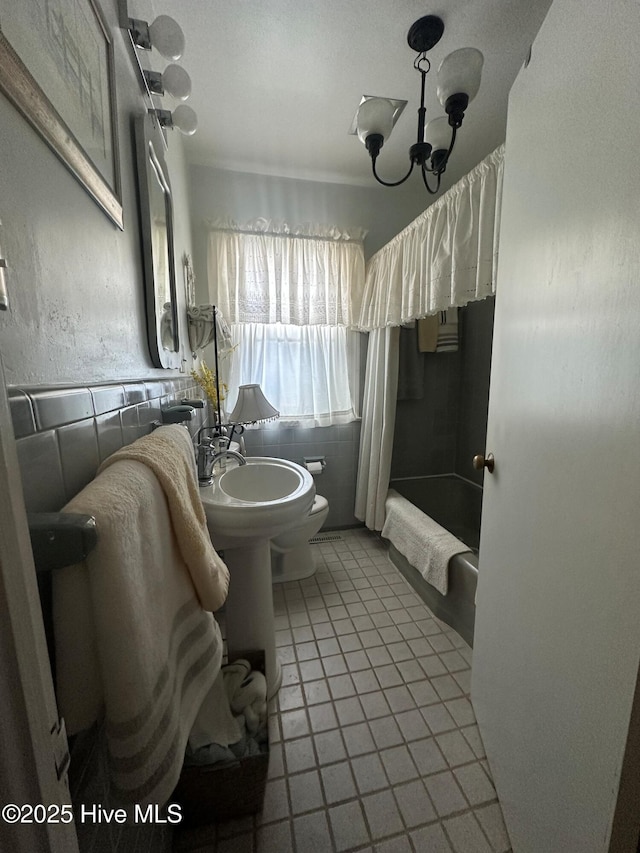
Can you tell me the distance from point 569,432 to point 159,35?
4.54ft

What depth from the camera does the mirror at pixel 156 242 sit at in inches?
34.2

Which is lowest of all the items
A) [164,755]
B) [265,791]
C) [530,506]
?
[265,791]

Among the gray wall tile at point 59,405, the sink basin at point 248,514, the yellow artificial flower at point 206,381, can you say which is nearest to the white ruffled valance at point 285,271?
the yellow artificial flower at point 206,381

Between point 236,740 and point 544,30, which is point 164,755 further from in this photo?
point 544,30

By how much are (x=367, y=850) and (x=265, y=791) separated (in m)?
0.31

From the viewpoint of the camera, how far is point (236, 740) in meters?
0.89

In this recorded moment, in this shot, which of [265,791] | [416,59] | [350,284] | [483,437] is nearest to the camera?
[265,791]

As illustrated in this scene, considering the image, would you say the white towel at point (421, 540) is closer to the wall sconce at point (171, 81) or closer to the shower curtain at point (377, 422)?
the shower curtain at point (377, 422)

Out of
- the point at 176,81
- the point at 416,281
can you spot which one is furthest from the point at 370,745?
the point at 176,81

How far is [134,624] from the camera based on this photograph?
0.38 m

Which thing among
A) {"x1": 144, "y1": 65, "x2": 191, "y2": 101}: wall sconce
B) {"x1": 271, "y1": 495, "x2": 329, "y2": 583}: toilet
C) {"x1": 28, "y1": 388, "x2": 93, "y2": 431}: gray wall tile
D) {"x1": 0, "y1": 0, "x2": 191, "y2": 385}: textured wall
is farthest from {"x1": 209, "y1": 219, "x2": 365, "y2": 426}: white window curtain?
{"x1": 28, "y1": 388, "x2": 93, "y2": 431}: gray wall tile

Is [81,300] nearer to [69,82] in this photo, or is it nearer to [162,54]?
[69,82]

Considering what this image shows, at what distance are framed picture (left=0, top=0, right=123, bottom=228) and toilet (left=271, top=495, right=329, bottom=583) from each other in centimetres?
159

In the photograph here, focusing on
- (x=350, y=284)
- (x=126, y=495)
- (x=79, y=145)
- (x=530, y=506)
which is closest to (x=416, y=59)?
(x=350, y=284)
